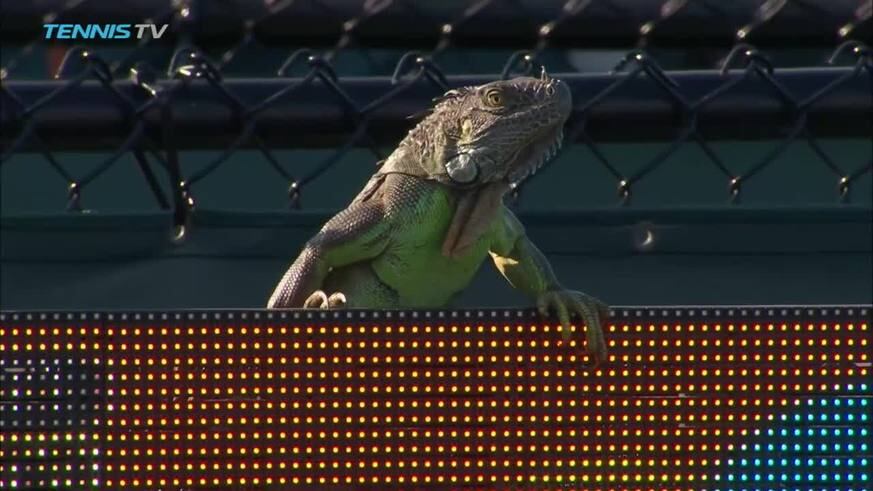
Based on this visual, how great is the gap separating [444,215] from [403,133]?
162 centimetres

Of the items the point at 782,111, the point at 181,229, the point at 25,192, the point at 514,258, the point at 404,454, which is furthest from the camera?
the point at 25,192

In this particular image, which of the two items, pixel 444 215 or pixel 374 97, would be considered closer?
pixel 444 215

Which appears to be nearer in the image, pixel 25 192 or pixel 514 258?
pixel 514 258

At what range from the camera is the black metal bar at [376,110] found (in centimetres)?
622

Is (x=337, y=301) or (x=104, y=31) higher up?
(x=104, y=31)

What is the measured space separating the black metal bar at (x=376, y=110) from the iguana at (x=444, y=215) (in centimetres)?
132

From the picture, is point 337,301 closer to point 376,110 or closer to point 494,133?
point 494,133

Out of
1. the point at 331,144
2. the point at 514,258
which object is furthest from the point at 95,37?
the point at 514,258

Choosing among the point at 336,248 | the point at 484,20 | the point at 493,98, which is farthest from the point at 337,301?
the point at 484,20

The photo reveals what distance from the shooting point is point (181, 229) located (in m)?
5.94

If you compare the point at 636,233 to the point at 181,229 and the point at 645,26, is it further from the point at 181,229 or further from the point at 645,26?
the point at 181,229

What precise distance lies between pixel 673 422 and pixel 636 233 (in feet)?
7.15

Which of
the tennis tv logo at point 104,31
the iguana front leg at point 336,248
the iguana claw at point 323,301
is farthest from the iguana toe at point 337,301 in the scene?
the tennis tv logo at point 104,31

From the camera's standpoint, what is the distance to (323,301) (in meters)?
4.74
